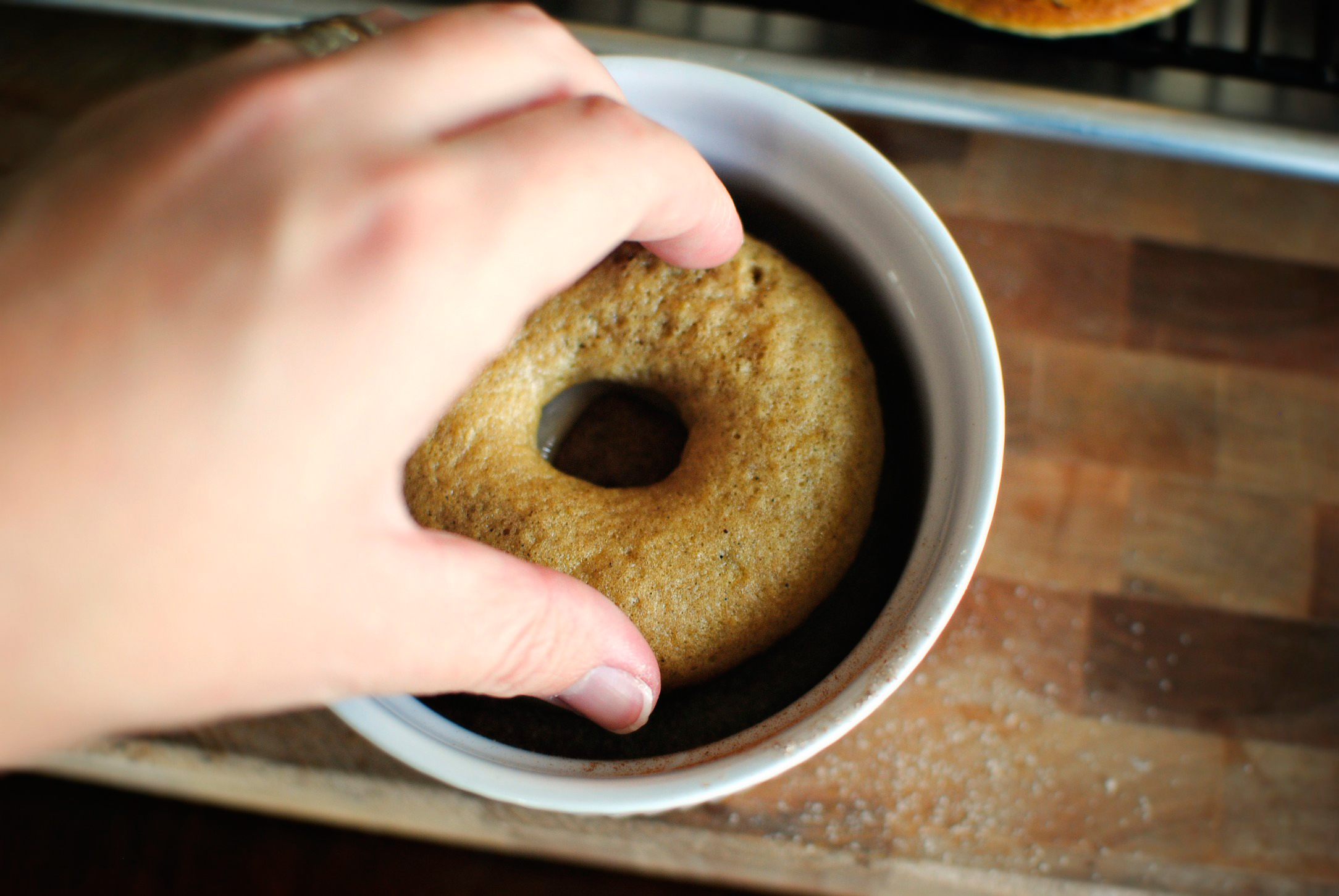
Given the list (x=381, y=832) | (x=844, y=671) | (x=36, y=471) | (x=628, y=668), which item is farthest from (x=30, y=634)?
(x=381, y=832)

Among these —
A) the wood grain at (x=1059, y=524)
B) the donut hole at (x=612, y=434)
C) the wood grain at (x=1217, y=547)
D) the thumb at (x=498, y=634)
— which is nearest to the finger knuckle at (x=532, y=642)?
the thumb at (x=498, y=634)

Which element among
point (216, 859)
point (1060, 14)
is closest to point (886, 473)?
point (1060, 14)

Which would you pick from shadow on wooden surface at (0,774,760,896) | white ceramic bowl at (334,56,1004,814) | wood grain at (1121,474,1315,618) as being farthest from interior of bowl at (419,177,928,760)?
shadow on wooden surface at (0,774,760,896)

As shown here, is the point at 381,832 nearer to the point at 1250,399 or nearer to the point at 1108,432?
the point at 1108,432

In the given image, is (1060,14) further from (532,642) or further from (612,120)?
(532,642)

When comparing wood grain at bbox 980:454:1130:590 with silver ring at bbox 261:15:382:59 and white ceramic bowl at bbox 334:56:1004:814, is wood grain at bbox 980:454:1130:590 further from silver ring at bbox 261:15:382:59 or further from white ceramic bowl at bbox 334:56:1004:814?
silver ring at bbox 261:15:382:59
